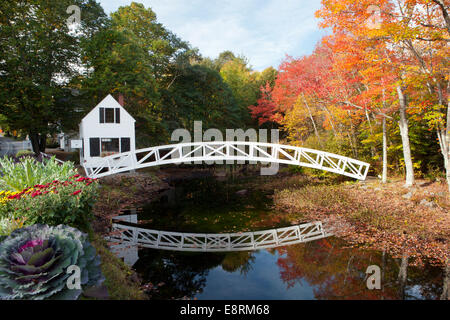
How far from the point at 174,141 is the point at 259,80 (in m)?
12.6

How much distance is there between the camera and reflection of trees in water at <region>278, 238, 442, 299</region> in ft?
15.3

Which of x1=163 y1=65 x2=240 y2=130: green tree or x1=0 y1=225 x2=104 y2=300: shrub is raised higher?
x1=163 y1=65 x2=240 y2=130: green tree

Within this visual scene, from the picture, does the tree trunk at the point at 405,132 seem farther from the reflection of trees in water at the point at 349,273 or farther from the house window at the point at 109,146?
the house window at the point at 109,146

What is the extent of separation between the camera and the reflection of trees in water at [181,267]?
16.8 feet

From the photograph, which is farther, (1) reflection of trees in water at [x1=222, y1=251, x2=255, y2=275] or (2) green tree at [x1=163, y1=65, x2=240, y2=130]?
(2) green tree at [x1=163, y1=65, x2=240, y2=130]

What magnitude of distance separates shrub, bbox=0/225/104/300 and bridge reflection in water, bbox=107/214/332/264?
336cm

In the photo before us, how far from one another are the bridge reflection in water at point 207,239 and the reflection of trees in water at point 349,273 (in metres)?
0.70

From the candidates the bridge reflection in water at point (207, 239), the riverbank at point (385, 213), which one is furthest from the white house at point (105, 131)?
the riverbank at point (385, 213)

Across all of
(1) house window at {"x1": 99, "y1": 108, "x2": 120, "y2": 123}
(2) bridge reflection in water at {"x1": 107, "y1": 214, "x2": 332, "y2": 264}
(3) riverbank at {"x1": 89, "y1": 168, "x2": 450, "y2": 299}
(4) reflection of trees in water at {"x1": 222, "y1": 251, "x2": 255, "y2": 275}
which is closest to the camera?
(3) riverbank at {"x1": 89, "y1": 168, "x2": 450, "y2": 299}

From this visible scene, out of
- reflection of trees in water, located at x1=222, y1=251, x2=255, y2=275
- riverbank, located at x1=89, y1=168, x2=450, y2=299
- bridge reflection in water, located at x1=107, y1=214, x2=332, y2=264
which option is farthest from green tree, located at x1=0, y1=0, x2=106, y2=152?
reflection of trees in water, located at x1=222, y1=251, x2=255, y2=275

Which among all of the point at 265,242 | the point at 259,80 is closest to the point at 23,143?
the point at 259,80

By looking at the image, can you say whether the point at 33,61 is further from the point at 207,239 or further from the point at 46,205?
the point at 207,239

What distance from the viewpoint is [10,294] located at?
2914mm

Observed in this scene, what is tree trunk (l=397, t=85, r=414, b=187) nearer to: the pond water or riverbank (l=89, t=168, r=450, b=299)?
riverbank (l=89, t=168, r=450, b=299)
